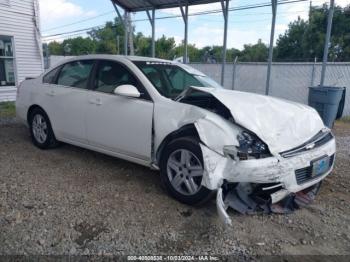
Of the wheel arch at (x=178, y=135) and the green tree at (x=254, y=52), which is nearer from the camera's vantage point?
the wheel arch at (x=178, y=135)

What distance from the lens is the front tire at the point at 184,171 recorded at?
2918 mm

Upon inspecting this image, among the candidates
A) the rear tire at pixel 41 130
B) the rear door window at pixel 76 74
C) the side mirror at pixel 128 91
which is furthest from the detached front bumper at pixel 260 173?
the rear tire at pixel 41 130

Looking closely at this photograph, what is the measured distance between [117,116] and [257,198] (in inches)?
74.7

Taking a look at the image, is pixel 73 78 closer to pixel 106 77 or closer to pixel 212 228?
pixel 106 77

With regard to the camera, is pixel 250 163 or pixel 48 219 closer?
pixel 250 163

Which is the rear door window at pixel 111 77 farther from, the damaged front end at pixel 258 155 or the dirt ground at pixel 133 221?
the dirt ground at pixel 133 221

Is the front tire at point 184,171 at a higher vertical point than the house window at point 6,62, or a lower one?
lower

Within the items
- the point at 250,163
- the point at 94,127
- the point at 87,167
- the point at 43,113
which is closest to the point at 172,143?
the point at 250,163

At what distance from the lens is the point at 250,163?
2623mm

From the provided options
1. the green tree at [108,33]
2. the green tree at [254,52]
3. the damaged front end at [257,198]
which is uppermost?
the green tree at [108,33]

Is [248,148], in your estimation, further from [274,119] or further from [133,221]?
[133,221]

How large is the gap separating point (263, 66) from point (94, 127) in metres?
8.94

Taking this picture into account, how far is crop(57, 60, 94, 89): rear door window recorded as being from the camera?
416 cm

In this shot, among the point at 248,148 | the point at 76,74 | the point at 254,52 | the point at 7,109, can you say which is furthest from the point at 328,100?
the point at 254,52
